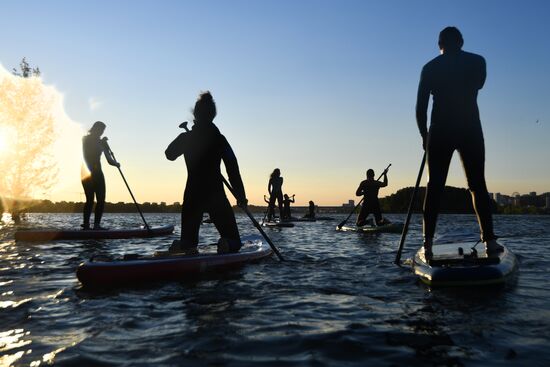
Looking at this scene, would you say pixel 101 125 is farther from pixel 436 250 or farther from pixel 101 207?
pixel 436 250

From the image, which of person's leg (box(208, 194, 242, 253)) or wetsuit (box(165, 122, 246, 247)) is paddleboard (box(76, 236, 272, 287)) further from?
wetsuit (box(165, 122, 246, 247))

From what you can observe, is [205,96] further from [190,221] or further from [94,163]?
[94,163]

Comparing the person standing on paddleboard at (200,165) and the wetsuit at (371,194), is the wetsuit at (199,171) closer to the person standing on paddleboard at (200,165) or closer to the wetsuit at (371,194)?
the person standing on paddleboard at (200,165)

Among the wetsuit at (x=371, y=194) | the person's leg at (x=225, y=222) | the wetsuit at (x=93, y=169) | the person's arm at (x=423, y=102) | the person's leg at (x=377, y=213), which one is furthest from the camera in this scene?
the wetsuit at (x=371, y=194)

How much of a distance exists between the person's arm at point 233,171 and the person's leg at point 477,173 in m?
→ 3.30

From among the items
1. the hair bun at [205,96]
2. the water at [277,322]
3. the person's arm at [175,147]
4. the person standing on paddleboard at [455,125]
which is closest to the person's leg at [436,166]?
the person standing on paddleboard at [455,125]

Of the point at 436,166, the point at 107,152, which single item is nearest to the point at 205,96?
the point at 436,166

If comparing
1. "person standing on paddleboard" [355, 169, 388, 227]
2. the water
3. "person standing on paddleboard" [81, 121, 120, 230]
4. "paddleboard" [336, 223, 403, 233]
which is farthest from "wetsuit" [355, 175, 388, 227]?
the water

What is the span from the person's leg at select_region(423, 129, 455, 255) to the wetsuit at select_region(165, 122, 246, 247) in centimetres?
302

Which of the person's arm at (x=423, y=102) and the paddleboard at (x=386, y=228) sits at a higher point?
the person's arm at (x=423, y=102)

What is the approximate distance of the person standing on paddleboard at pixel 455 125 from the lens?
5547 millimetres

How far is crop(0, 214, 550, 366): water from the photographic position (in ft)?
9.62

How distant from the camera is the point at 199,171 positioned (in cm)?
691

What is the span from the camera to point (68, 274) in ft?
21.4
